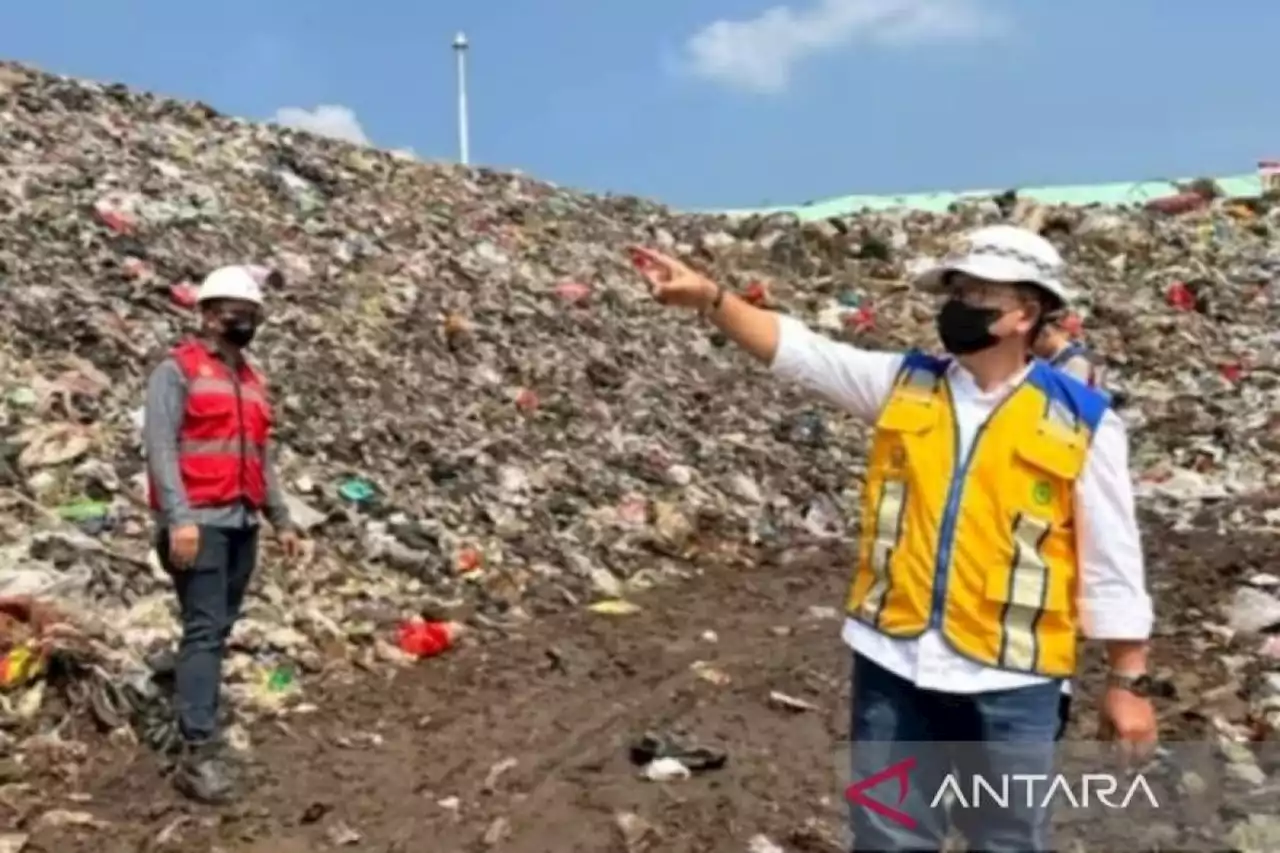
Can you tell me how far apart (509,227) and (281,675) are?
24.4 ft

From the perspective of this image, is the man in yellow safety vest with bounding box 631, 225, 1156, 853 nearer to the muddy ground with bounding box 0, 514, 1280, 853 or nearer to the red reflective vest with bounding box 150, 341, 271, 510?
the muddy ground with bounding box 0, 514, 1280, 853

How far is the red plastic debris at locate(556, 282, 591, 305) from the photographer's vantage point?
37.7ft

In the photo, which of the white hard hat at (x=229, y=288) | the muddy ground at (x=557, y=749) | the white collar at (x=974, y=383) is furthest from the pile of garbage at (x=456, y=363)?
the white collar at (x=974, y=383)

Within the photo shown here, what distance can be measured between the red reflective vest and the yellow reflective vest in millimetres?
2584

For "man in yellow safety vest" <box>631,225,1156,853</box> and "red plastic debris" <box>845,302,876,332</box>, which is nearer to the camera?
A: "man in yellow safety vest" <box>631,225,1156,853</box>

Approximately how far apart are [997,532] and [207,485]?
2.79 metres

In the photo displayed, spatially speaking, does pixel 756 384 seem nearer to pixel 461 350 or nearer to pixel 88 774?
pixel 461 350

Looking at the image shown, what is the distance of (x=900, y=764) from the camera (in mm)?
2811

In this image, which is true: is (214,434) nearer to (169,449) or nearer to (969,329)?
(169,449)

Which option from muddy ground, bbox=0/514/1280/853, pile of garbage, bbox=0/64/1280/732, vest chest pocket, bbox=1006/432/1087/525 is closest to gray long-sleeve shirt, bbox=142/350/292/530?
muddy ground, bbox=0/514/1280/853

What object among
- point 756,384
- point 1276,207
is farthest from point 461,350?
point 1276,207

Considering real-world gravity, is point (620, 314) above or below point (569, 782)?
above

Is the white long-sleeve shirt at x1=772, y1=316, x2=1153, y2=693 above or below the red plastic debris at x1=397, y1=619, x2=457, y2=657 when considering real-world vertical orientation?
above

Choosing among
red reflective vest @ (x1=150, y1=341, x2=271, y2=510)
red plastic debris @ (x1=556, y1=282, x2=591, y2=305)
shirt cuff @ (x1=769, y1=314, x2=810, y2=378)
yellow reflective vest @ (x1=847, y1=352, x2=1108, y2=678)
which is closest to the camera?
yellow reflective vest @ (x1=847, y1=352, x2=1108, y2=678)
